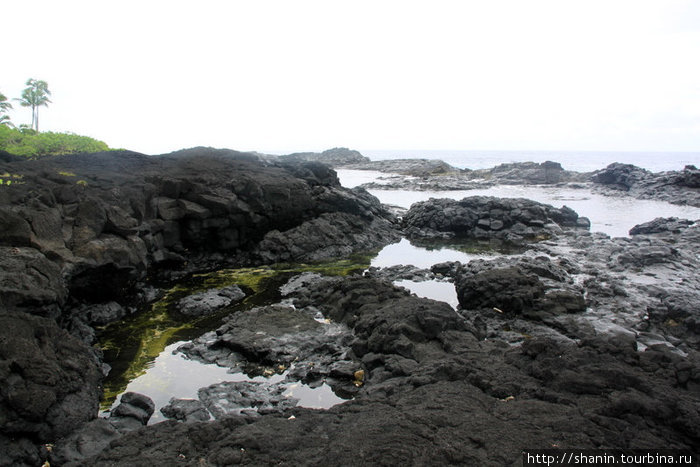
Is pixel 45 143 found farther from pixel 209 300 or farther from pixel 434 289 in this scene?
pixel 434 289

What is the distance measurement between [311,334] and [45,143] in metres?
23.5

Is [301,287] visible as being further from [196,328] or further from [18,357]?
[18,357]

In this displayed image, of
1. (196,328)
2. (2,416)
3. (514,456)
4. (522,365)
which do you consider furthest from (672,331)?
(2,416)

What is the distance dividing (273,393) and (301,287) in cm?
834

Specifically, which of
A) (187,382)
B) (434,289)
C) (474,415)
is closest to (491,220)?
(434,289)

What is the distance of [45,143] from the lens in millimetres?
26781

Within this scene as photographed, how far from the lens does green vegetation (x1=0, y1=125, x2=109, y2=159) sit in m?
24.6

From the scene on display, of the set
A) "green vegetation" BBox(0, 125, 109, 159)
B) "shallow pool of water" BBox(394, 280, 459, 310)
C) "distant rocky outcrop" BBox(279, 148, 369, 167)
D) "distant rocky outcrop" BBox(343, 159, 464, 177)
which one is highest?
"distant rocky outcrop" BBox(279, 148, 369, 167)

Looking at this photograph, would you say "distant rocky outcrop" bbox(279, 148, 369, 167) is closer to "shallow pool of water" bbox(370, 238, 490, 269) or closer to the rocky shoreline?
"shallow pool of water" bbox(370, 238, 490, 269)

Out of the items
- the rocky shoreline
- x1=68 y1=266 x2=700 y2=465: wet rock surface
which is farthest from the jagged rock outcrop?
x1=68 y1=266 x2=700 y2=465: wet rock surface

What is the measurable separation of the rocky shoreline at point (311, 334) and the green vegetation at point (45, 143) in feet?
15.6

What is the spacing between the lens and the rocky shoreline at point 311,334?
7098 mm

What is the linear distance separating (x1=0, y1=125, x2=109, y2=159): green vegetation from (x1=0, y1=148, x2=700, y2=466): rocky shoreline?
4770mm

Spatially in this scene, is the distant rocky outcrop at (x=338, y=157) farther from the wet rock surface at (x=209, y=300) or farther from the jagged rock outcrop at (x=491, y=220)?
the wet rock surface at (x=209, y=300)
